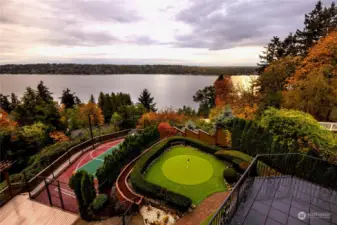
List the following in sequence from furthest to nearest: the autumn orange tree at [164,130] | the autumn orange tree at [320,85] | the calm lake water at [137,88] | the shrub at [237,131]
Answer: the calm lake water at [137,88], the autumn orange tree at [164,130], the shrub at [237,131], the autumn orange tree at [320,85]

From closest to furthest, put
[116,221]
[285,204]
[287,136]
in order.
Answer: [285,204] < [116,221] < [287,136]

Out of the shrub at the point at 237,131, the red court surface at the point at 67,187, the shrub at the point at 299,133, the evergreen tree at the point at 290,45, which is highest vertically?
the evergreen tree at the point at 290,45

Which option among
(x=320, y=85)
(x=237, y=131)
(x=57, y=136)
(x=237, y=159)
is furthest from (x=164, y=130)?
(x=57, y=136)

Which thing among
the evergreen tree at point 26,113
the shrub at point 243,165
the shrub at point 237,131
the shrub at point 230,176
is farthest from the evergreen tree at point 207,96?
the evergreen tree at point 26,113

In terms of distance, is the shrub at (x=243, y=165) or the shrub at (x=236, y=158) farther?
the shrub at (x=236, y=158)

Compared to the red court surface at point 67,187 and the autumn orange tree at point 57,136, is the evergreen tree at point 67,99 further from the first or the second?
the red court surface at point 67,187

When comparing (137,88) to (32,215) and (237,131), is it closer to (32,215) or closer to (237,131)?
(237,131)

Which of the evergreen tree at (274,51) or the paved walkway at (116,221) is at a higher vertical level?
the evergreen tree at (274,51)
